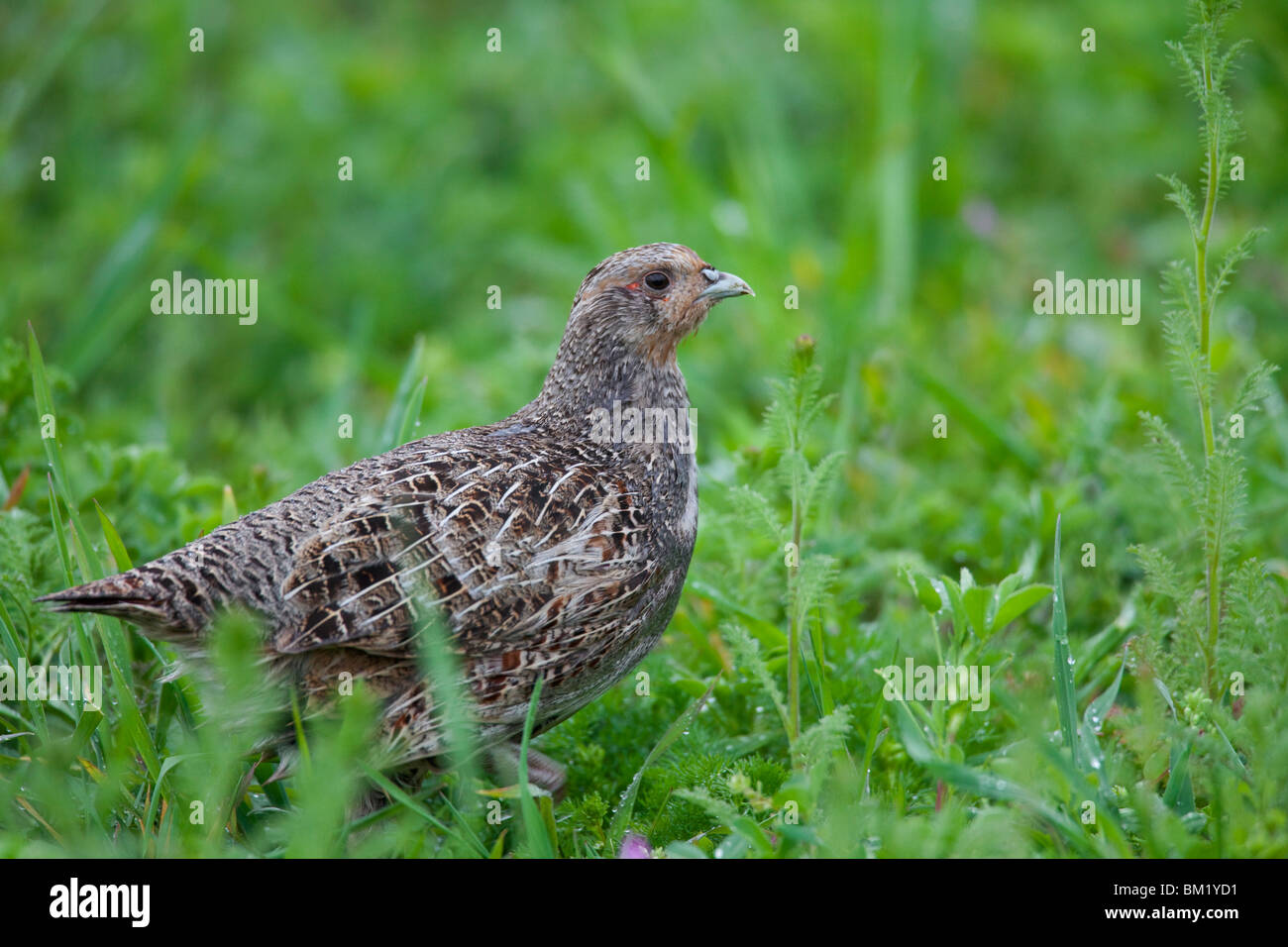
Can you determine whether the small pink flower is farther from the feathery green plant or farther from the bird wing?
the feathery green plant

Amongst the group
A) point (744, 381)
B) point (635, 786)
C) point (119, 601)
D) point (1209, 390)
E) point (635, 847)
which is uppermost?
point (744, 381)

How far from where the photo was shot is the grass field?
3.35 m

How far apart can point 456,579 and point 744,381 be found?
347 cm

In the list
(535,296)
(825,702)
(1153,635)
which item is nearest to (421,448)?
(825,702)

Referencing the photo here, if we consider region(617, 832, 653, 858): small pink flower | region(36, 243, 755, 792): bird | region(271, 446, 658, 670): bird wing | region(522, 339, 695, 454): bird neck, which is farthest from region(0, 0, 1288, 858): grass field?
region(522, 339, 695, 454): bird neck

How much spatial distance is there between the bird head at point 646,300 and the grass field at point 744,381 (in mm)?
513

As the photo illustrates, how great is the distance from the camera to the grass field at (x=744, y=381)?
11.0 ft

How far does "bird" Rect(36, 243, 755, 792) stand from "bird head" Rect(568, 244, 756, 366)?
40 centimetres

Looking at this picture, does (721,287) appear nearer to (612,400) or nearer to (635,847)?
(612,400)

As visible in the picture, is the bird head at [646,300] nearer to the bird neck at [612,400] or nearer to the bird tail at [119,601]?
the bird neck at [612,400]

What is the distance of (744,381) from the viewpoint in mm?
6609

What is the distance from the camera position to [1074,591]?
4754 millimetres

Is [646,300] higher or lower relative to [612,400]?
higher

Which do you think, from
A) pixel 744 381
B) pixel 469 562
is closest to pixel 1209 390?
pixel 469 562
